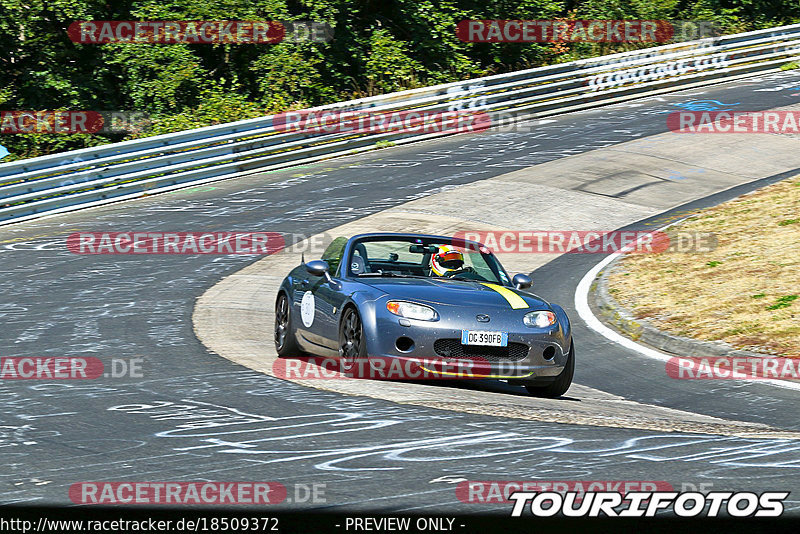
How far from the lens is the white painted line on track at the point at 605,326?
32.5ft

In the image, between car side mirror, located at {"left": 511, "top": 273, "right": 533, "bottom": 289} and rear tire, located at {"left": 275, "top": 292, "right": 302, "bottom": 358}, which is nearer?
car side mirror, located at {"left": 511, "top": 273, "right": 533, "bottom": 289}

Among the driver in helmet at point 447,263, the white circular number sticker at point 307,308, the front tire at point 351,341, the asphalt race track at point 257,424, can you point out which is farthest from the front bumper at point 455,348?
the white circular number sticker at point 307,308

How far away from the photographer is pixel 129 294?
46.6 ft

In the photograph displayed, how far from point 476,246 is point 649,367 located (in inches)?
85.5

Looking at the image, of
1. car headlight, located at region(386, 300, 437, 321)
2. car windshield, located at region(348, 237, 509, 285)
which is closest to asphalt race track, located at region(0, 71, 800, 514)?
car headlight, located at region(386, 300, 437, 321)

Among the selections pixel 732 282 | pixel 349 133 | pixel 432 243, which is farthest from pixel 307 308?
pixel 349 133

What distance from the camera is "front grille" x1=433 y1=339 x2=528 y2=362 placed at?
8.82 metres

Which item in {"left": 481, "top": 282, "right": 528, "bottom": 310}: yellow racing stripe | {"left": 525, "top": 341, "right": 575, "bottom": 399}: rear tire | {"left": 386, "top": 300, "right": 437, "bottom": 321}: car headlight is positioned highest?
{"left": 386, "top": 300, "right": 437, "bottom": 321}: car headlight

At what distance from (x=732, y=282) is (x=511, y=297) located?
5.57 meters

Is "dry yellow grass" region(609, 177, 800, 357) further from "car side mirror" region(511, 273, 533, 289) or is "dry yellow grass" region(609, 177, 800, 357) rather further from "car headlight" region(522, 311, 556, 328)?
"car headlight" region(522, 311, 556, 328)

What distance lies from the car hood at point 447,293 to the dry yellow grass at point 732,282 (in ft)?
10.4

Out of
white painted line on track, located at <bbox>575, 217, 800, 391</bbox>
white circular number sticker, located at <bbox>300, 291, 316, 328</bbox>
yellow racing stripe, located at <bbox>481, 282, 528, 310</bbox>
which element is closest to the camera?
yellow racing stripe, located at <bbox>481, 282, 528, 310</bbox>

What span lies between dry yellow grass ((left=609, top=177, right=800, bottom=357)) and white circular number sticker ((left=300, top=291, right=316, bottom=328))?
4353 mm

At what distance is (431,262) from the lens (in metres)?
10.3
